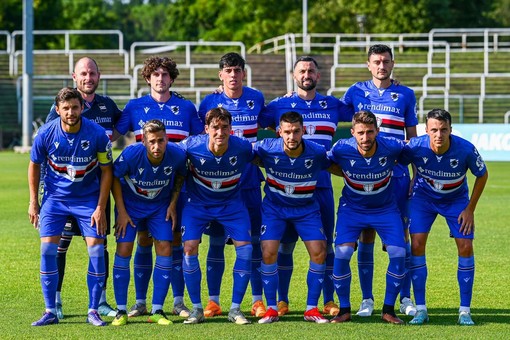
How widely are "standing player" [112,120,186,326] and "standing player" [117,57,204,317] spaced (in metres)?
0.26

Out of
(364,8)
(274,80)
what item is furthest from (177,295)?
(364,8)

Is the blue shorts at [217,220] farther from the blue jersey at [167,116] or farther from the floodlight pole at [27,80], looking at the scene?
the floodlight pole at [27,80]

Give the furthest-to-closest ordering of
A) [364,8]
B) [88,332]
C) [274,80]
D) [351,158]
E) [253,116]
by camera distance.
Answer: [364,8] < [274,80] < [253,116] < [351,158] < [88,332]

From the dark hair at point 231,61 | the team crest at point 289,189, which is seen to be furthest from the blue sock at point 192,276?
the dark hair at point 231,61

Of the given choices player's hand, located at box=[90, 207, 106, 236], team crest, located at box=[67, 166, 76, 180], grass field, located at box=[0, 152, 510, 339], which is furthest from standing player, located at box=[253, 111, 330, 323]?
team crest, located at box=[67, 166, 76, 180]

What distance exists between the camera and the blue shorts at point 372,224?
376 inches

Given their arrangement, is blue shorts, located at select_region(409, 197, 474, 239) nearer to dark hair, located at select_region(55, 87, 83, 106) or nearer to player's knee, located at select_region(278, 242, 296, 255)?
player's knee, located at select_region(278, 242, 296, 255)

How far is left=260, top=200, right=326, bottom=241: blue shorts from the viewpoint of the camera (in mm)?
9633

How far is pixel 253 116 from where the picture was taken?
10.2 metres

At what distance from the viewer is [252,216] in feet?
33.5

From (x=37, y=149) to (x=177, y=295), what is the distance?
197cm

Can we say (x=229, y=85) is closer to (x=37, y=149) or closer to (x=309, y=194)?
(x=309, y=194)

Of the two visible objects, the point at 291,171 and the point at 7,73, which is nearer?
the point at 291,171

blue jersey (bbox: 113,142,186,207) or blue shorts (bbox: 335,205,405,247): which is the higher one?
blue jersey (bbox: 113,142,186,207)
